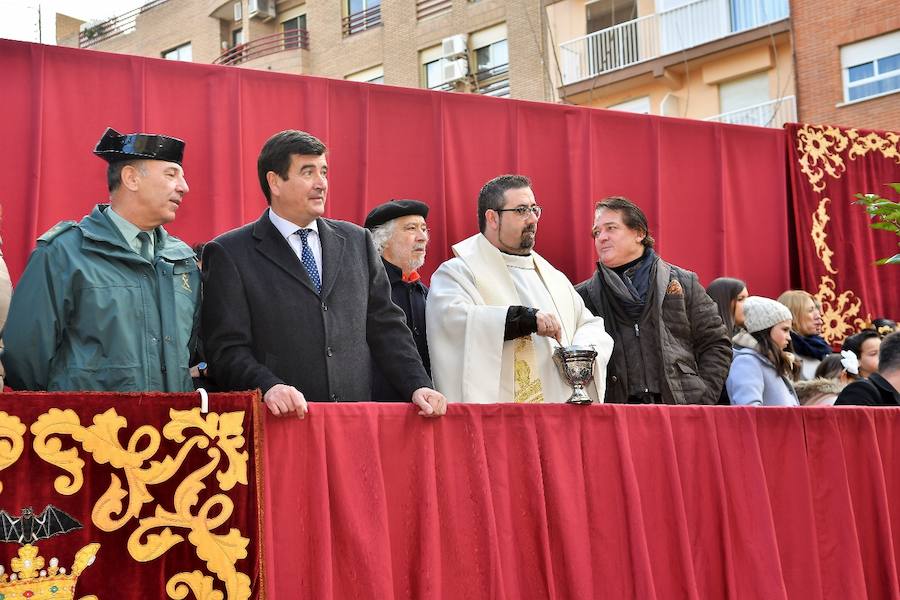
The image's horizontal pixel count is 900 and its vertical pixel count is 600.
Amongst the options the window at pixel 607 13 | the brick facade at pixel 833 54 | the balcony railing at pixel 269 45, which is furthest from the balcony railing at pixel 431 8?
the brick facade at pixel 833 54

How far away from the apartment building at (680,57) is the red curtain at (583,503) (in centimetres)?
1366

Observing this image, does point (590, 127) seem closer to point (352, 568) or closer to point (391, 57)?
point (352, 568)

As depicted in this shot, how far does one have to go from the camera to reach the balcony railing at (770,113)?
1686cm

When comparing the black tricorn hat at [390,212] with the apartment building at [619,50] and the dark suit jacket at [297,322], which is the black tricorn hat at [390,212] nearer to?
the dark suit jacket at [297,322]

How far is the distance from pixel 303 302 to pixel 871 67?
14825 millimetres

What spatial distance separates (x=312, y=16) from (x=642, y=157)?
16874 mm

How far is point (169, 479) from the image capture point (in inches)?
111

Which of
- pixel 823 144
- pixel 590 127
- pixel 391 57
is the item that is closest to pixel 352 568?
pixel 590 127

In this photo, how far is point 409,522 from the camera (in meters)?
3.20

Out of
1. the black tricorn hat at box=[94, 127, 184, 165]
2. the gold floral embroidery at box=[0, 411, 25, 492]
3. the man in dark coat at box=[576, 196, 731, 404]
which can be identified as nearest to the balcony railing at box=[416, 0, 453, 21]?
the man in dark coat at box=[576, 196, 731, 404]

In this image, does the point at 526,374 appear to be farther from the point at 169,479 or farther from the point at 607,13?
the point at 607,13

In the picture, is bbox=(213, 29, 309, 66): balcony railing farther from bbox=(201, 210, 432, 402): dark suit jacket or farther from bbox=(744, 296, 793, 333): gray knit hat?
bbox=(201, 210, 432, 402): dark suit jacket

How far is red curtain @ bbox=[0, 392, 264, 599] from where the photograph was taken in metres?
2.69

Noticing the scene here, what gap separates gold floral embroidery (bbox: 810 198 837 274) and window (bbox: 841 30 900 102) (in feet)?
29.6
